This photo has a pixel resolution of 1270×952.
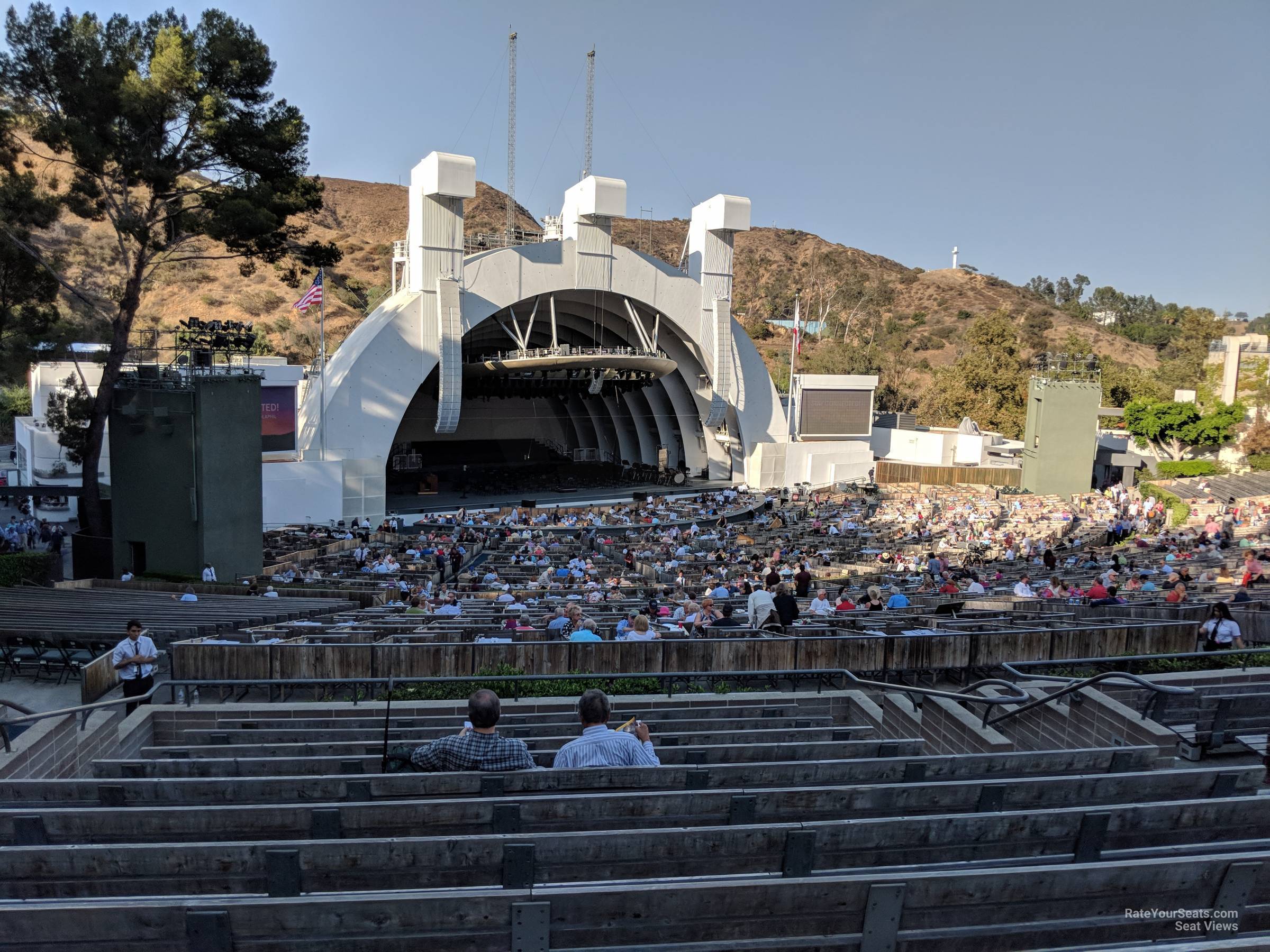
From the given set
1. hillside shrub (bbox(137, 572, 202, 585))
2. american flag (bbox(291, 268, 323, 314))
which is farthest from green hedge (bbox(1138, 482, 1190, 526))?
hillside shrub (bbox(137, 572, 202, 585))

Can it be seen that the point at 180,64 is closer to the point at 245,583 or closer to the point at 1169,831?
the point at 245,583

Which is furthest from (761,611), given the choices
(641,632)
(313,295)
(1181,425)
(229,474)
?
(1181,425)

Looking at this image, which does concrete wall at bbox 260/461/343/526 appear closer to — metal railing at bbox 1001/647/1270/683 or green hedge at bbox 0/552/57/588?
green hedge at bbox 0/552/57/588

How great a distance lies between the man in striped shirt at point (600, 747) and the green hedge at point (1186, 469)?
4525 cm

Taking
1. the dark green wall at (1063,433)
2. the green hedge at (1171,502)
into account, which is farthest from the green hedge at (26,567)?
the dark green wall at (1063,433)

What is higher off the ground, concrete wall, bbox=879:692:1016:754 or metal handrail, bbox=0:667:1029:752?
metal handrail, bbox=0:667:1029:752

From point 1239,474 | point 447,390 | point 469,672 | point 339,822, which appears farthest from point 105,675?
point 1239,474

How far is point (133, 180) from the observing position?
746 inches

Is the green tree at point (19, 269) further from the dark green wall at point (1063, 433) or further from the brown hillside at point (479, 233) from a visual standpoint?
the dark green wall at point (1063, 433)

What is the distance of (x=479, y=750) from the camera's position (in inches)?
172

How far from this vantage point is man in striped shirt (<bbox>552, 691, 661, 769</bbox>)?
4.40 meters

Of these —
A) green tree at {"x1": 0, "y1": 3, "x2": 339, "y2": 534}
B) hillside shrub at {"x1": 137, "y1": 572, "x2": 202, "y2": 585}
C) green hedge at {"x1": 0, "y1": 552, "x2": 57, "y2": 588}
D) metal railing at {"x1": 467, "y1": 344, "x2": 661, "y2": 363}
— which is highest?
green tree at {"x1": 0, "y1": 3, "x2": 339, "y2": 534}

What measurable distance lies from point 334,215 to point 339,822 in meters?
107

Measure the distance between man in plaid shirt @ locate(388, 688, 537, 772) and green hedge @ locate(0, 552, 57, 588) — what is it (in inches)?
699
